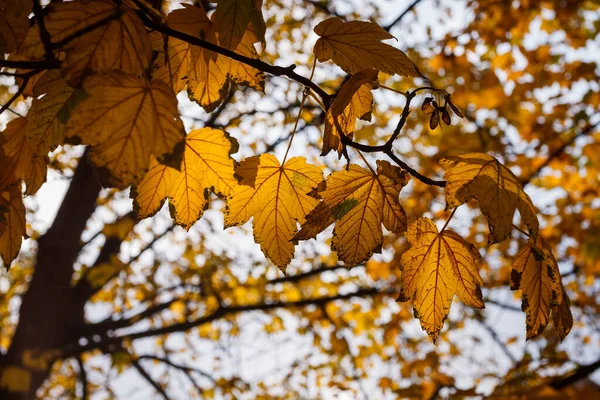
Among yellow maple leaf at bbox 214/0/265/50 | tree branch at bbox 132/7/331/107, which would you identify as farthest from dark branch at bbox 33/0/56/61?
yellow maple leaf at bbox 214/0/265/50

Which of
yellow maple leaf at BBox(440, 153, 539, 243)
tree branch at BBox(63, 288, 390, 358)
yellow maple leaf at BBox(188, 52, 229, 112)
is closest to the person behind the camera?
yellow maple leaf at BBox(440, 153, 539, 243)

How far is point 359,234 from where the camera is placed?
876mm

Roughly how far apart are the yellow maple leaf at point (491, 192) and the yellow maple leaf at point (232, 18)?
413 millimetres

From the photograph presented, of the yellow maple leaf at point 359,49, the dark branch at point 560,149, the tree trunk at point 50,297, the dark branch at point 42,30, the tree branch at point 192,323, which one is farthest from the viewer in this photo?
the tree branch at point 192,323

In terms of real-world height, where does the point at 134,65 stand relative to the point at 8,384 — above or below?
below

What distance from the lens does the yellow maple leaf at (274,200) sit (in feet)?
3.03

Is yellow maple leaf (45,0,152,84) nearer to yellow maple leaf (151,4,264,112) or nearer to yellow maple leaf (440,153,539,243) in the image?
yellow maple leaf (151,4,264,112)

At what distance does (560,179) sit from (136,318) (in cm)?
489

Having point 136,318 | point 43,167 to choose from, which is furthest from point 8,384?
point 43,167

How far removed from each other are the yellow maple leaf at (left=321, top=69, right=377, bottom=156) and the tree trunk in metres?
3.69

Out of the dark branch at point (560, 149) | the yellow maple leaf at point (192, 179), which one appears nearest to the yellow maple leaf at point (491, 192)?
the yellow maple leaf at point (192, 179)

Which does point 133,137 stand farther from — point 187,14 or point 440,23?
point 440,23

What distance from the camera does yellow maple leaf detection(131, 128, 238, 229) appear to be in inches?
33.8

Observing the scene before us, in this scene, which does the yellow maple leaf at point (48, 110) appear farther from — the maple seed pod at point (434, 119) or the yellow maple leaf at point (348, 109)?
the maple seed pod at point (434, 119)
